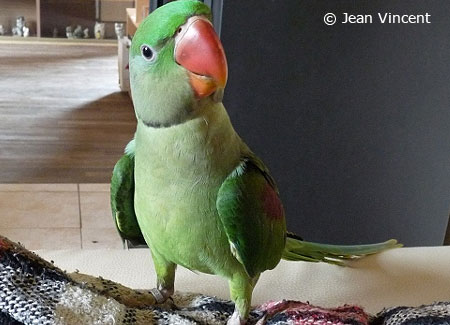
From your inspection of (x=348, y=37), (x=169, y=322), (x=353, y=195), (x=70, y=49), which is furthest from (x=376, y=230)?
(x=70, y=49)

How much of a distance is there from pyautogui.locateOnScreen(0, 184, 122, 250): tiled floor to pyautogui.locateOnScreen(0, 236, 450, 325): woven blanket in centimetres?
98

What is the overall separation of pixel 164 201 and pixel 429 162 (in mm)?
888

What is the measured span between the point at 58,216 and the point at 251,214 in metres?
1.32

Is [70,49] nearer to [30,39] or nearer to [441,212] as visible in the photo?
[30,39]

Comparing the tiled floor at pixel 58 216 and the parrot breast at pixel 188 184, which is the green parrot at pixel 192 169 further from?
the tiled floor at pixel 58 216

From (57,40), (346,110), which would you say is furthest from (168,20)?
(57,40)

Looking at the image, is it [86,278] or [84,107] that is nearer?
[86,278]

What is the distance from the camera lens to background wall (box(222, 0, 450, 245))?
1104 mm

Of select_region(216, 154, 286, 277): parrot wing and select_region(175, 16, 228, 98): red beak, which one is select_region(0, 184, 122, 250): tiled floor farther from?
select_region(175, 16, 228, 98): red beak

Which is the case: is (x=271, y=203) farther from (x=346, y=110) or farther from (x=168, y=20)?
(x=346, y=110)

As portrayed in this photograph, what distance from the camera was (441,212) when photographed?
1344 millimetres

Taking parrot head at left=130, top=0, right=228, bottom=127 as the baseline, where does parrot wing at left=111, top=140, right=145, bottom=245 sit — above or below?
below

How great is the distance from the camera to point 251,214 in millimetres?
568

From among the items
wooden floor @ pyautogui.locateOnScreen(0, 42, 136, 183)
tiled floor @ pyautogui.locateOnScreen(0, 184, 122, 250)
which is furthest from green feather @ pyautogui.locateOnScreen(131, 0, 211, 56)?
wooden floor @ pyautogui.locateOnScreen(0, 42, 136, 183)
